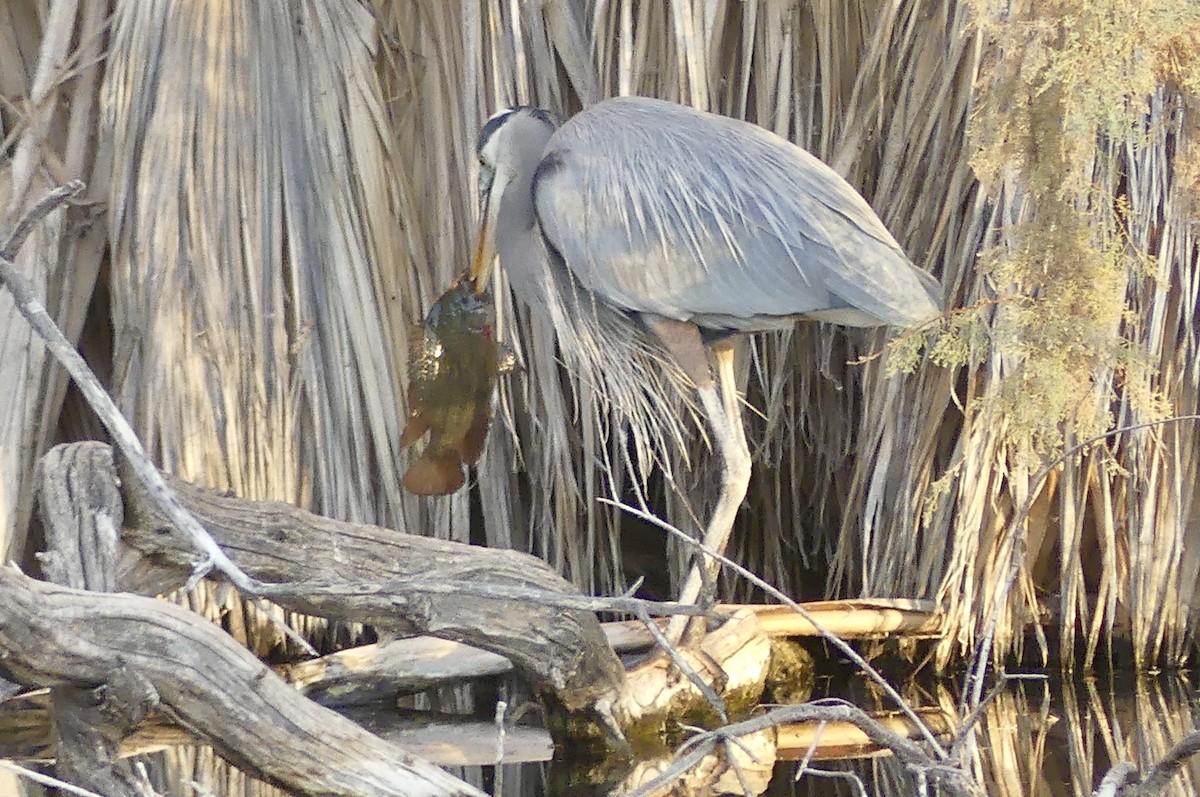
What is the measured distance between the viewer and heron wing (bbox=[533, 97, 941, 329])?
302 cm

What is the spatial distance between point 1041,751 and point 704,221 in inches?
47.3

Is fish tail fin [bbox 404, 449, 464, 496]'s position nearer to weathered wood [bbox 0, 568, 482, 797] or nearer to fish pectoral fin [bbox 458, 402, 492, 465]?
fish pectoral fin [bbox 458, 402, 492, 465]

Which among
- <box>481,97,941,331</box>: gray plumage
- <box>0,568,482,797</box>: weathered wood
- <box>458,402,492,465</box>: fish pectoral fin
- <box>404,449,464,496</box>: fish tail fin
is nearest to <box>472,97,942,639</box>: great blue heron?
<box>481,97,941,331</box>: gray plumage

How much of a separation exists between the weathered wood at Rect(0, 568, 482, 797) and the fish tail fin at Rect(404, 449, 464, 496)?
1439mm

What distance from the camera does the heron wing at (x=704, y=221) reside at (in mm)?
3016

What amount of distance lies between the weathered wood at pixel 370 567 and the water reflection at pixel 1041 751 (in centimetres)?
26

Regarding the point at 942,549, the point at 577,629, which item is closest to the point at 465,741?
the point at 577,629

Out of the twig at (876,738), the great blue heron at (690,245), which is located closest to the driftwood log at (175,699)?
the twig at (876,738)

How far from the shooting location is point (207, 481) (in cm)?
324

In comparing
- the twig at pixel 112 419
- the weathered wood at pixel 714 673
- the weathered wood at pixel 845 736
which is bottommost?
→ the weathered wood at pixel 845 736

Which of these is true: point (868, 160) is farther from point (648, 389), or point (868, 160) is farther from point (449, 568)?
point (449, 568)

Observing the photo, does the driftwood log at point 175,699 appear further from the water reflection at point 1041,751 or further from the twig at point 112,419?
the water reflection at point 1041,751

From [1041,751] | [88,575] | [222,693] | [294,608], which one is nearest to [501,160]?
[294,608]

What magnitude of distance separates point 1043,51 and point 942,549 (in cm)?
154
